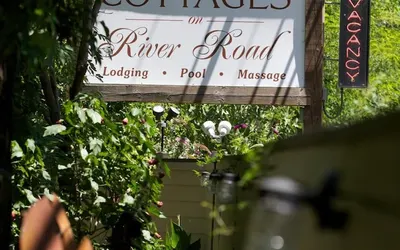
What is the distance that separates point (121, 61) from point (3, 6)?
7.14 m

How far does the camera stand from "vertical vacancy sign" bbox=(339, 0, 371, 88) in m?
10.0

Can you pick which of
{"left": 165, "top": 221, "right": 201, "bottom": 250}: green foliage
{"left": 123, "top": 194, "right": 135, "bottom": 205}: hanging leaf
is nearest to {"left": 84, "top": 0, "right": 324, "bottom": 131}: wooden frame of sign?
{"left": 165, "top": 221, "right": 201, "bottom": 250}: green foliage

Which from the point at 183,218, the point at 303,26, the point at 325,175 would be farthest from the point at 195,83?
the point at 325,175

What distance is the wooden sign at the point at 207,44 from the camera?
9.66 meters

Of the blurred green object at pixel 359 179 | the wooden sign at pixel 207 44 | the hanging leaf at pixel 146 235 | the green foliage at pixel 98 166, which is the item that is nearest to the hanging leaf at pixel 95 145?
the green foliage at pixel 98 166

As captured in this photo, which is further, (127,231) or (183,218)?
(183,218)

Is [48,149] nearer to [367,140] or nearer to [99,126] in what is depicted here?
[99,126]

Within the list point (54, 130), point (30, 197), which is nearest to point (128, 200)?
point (54, 130)

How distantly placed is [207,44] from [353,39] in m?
1.69

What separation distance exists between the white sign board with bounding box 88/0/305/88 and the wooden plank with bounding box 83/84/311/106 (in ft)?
0.28

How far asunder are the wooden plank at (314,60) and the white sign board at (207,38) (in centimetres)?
8

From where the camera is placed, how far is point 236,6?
32.0 ft

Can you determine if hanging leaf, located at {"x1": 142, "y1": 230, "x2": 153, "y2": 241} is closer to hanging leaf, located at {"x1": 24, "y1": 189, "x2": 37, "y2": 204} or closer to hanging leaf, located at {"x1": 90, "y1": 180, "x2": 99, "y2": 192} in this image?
hanging leaf, located at {"x1": 90, "y1": 180, "x2": 99, "y2": 192}

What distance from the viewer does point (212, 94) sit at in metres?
9.66
